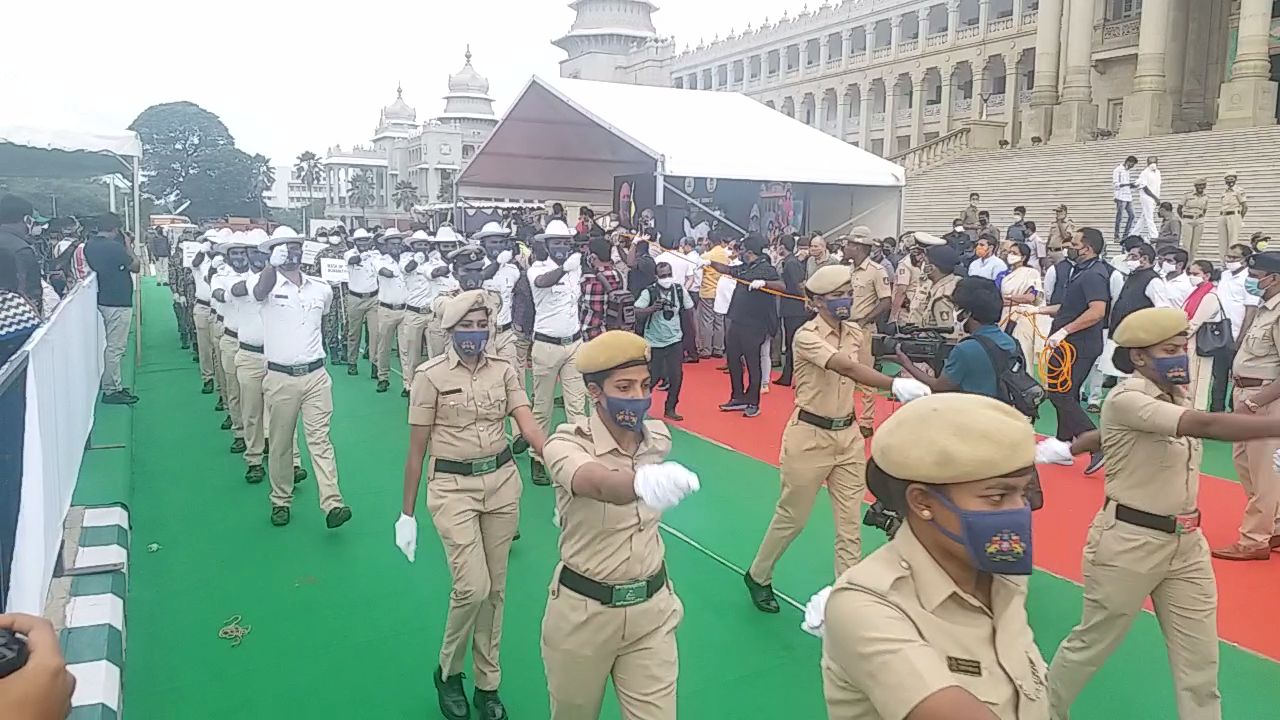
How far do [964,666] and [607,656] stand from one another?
147 centimetres

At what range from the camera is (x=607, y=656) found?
303cm

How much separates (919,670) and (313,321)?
19.1 ft

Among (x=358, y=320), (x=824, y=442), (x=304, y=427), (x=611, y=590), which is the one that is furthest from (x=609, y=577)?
(x=358, y=320)

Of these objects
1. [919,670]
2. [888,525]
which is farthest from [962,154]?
[919,670]

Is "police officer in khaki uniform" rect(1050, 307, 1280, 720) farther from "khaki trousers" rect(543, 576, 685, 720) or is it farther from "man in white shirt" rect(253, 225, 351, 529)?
"man in white shirt" rect(253, 225, 351, 529)

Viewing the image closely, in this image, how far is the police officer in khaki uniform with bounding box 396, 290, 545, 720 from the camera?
4.00 metres

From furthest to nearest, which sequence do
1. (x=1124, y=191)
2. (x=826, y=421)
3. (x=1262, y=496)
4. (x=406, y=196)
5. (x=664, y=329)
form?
(x=406, y=196) → (x=1124, y=191) → (x=664, y=329) → (x=1262, y=496) → (x=826, y=421)

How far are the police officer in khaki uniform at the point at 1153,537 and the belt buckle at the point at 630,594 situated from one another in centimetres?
179

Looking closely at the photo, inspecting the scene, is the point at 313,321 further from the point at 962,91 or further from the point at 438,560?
the point at 962,91

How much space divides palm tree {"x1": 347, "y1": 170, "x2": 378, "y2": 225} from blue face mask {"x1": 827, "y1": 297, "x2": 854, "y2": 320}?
77843mm

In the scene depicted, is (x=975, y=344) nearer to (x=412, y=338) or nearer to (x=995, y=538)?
(x=995, y=538)

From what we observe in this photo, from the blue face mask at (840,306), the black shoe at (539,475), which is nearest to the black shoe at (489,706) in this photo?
the blue face mask at (840,306)

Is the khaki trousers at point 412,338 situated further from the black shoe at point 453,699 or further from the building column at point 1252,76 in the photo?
the building column at point 1252,76

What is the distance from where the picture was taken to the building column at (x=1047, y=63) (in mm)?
32375
